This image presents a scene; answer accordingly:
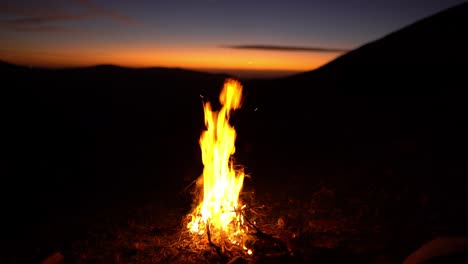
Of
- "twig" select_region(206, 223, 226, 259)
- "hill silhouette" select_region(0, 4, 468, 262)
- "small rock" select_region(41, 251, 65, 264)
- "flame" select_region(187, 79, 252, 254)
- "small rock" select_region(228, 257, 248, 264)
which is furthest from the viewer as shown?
"hill silhouette" select_region(0, 4, 468, 262)

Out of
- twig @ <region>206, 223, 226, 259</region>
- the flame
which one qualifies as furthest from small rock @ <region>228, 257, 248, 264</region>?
the flame

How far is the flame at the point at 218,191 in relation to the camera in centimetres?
559

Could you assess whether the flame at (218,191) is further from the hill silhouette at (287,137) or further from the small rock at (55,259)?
the small rock at (55,259)

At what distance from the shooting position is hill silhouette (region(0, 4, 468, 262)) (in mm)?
6984

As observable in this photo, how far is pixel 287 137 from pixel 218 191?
4694mm

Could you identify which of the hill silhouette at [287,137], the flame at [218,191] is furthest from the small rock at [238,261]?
the hill silhouette at [287,137]

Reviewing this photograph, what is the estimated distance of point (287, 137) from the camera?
33.7 ft

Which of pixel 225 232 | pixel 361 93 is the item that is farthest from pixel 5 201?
pixel 361 93

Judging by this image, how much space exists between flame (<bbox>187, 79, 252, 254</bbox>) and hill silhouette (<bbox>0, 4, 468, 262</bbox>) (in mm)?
1704

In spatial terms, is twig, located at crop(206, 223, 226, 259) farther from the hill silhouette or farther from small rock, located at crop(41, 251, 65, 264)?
the hill silhouette

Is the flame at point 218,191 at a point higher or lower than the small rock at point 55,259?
higher

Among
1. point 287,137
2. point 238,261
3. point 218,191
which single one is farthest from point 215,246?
point 287,137

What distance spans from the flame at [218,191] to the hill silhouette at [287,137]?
5.59 ft

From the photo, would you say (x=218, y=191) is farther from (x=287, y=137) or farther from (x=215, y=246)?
(x=287, y=137)
